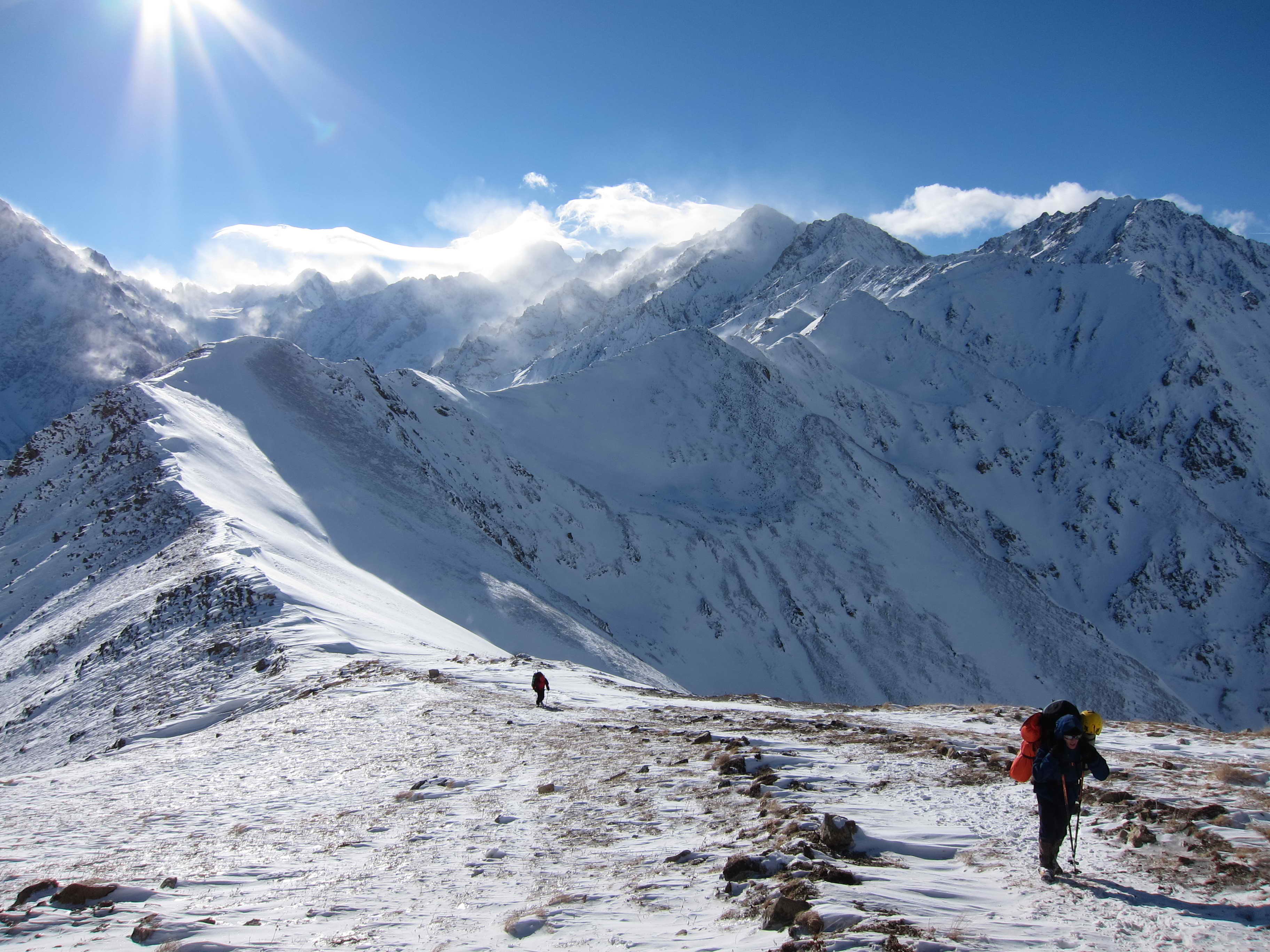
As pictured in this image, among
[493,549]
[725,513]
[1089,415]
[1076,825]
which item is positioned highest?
[1089,415]

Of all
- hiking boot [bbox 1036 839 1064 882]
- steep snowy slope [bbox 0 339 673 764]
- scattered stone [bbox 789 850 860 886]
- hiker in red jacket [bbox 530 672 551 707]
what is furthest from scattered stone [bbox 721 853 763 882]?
steep snowy slope [bbox 0 339 673 764]

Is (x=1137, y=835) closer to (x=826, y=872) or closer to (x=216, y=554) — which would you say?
(x=826, y=872)

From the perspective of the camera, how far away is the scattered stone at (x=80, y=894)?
18.9ft

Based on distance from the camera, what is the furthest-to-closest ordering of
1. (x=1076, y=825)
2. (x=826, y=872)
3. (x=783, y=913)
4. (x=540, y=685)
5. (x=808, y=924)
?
1. (x=540, y=685)
2. (x=1076, y=825)
3. (x=826, y=872)
4. (x=783, y=913)
5. (x=808, y=924)

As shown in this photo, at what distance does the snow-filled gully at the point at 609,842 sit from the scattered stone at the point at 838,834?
0.37 feet

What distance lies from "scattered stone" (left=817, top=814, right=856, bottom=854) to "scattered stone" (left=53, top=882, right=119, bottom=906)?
5.83m

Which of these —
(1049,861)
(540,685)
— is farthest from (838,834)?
(540,685)

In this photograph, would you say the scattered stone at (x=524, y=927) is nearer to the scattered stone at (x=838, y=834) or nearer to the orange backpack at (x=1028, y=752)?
the scattered stone at (x=838, y=834)

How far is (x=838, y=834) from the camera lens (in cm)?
636

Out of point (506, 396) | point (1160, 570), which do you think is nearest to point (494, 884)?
point (506, 396)

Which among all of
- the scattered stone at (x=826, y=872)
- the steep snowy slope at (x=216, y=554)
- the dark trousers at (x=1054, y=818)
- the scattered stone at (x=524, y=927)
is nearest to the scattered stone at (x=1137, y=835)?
the dark trousers at (x=1054, y=818)

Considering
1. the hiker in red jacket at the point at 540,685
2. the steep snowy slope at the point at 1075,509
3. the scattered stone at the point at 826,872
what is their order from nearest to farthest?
1. the scattered stone at the point at 826,872
2. the hiker in red jacket at the point at 540,685
3. the steep snowy slope at the point at 1075,509

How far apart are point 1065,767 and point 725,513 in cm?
6576

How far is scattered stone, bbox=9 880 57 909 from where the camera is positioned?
5820 millimetres
